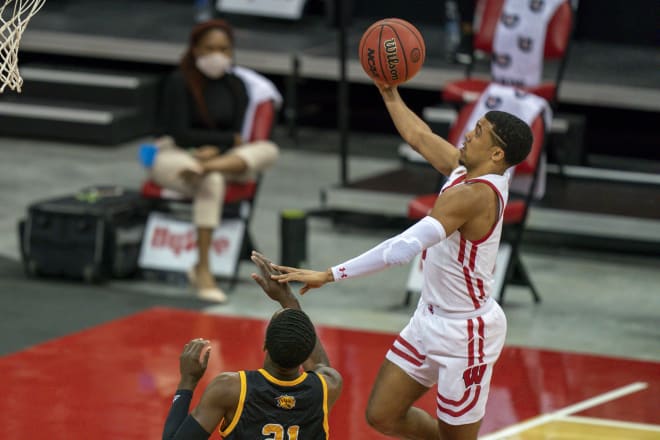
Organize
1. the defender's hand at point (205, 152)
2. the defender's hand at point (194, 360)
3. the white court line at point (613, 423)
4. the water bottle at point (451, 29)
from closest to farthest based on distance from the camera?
1. the defender's hand at point (194, 360)
2. the white court line at point (613, 423)
3. the defender's hand at point (205, 152)
4. the water bottle at point (451, 29)

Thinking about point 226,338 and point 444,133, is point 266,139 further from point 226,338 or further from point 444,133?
point 444,133

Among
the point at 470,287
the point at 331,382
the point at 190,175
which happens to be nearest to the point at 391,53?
the point at 470,287

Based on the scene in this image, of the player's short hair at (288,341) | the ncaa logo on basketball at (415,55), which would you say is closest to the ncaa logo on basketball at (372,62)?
the ncaa logo on basketball at (415,55)

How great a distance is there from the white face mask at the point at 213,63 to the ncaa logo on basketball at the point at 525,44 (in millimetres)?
1711

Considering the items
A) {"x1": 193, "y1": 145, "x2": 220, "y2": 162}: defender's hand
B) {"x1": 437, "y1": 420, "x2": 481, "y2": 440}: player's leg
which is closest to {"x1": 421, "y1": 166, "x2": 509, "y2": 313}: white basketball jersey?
{"x1": 437, "y1": 420, "x2": 481, "y2": 440}: player's leg

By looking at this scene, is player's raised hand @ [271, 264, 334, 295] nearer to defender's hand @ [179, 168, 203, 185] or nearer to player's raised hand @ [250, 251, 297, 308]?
player's raised hand @ [250, 251, 297, 308]

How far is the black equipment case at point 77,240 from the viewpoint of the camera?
27.3 ft

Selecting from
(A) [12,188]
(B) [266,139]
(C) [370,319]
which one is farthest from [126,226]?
(A) [12,188]

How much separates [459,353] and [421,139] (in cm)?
87

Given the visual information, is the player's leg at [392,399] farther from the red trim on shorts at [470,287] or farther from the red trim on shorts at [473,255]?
the red trim on shorts at [473,255]

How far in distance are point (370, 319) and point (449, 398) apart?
2960 millimetres

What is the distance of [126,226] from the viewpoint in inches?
336

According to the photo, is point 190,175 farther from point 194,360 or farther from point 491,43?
point 194,360

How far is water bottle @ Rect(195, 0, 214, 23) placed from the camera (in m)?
13.4
